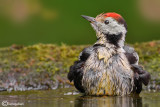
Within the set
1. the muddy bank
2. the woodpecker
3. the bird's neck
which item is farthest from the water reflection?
the muddy bank

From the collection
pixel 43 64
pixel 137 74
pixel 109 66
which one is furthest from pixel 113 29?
pixel 43 64

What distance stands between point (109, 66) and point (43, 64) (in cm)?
263

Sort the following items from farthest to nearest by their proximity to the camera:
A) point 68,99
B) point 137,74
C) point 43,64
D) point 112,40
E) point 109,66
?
point 43,64 → point 112,40 → point 137,74 → point 109,66 → point 68,99

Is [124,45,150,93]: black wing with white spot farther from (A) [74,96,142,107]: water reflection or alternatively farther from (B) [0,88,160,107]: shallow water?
(A) [74,96,142,107]: water reflection

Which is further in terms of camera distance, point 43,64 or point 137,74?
point 43,64

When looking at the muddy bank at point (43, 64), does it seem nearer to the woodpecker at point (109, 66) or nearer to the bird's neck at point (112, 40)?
the woodpecker at point (109, 66)

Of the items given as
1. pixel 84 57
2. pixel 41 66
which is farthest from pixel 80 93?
pixel 41 66

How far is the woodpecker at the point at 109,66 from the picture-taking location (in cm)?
675

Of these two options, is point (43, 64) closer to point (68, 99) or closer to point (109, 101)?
point (68, 99)

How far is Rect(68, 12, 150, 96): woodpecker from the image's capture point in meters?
6.75

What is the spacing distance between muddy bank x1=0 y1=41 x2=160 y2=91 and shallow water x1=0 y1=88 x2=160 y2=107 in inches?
25.9

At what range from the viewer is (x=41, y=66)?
8.96 metres

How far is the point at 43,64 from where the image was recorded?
29.7 feet

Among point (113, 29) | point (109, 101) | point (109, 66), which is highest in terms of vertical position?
point (113, 29)
